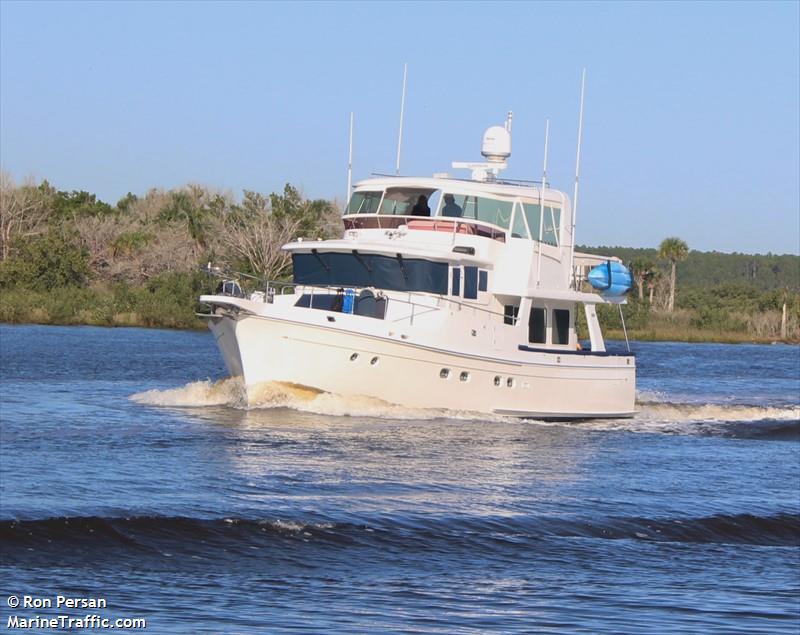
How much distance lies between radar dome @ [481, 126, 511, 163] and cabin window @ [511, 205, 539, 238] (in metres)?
2.89

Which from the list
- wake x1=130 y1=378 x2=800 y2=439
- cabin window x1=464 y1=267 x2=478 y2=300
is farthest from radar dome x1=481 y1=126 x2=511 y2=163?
wake x1=130 y1=378 x2=800 y2=439

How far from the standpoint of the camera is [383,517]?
16.6m

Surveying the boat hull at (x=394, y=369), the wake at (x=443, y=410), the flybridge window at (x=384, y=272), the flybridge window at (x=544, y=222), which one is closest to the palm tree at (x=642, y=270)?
→ the wake at (x=443, y=410)

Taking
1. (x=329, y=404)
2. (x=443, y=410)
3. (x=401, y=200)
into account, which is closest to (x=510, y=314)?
(x=443, y=410)

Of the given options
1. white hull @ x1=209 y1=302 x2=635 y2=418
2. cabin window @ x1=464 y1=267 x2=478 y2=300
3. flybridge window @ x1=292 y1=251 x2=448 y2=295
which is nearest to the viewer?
white hull @ x1=209 y1=302 x2=635 y2=418

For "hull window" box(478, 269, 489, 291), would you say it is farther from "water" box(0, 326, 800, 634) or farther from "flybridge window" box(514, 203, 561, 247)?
"water" box(0, 326, 800, 634)

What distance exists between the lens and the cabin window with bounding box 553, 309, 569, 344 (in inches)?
1158

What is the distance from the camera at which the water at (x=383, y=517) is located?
501 inches

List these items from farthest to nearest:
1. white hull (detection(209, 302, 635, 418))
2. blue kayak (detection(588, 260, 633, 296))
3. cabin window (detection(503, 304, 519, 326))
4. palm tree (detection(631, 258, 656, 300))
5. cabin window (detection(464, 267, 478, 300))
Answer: palm tree (detection(631, 258, 656, 300)) → blue kayak (detection(588, 260, 633, 296)) → cabin window (detection(503, 304, 519, 326)) → cabin window (detection(464, 267, 478, 300)) → white hull (detection(209, 302, 635, 418))

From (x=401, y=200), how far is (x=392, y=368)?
4414mm

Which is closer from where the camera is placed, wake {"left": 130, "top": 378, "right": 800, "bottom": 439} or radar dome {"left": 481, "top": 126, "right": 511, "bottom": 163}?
wake {"left": 130, "top": 378, "right": 800, "bottom": 439}

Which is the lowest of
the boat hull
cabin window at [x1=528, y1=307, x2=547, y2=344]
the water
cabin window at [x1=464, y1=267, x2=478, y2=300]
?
the water

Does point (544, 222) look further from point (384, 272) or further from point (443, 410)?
point (443, 410)

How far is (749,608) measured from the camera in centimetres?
1334
